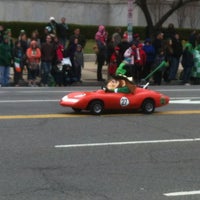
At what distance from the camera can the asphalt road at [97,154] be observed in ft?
26.9

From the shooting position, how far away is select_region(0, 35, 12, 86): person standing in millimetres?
22703

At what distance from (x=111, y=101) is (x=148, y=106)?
103 cm

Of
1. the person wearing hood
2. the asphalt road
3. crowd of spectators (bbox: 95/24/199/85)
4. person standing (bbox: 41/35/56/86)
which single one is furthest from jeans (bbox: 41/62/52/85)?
the asphalt road

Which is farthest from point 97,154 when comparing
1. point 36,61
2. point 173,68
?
point 173,68

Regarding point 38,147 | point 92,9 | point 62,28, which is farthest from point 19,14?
point 38,147

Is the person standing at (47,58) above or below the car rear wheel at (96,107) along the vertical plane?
above

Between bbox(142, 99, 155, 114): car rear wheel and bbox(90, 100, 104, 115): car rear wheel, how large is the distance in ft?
3.53

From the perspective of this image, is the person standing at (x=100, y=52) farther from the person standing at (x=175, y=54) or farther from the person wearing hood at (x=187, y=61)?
the person wearing hood at (x=187, y=61)

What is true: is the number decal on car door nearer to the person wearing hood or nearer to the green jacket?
the green jacket

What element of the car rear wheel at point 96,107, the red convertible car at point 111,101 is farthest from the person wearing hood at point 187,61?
the car rear wheel at point 96,107

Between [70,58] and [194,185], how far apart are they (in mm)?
16061

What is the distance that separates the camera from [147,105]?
15.2m

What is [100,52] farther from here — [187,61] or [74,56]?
[187,61]

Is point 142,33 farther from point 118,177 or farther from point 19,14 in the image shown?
point 118,177
